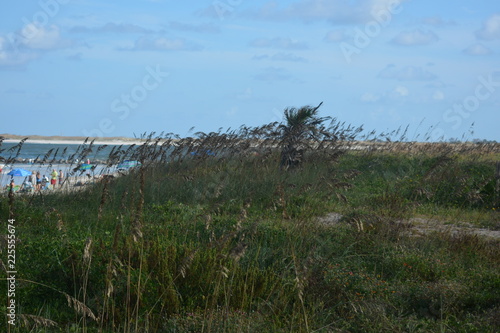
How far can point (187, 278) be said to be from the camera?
560 centimetres

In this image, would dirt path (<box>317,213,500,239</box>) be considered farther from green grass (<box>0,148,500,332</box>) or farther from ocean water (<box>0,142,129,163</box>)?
ocean water (<box>0,142,129,163</box>)

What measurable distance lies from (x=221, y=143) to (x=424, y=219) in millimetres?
4953

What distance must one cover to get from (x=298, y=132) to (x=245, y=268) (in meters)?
9.95

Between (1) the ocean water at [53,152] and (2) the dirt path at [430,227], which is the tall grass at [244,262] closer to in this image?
(2) the dirt path at [430,227]

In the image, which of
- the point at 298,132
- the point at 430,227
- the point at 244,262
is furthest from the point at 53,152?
the point at 244,262

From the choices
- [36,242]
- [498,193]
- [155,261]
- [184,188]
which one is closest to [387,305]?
[155,261]

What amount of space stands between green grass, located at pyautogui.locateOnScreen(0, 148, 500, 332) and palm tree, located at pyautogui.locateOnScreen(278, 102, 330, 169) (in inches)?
149

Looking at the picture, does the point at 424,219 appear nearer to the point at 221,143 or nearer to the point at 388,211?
the point at 388,211

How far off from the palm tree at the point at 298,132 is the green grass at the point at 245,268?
12.4 ft

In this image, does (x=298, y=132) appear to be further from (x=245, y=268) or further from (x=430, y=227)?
(x=245, y=268)

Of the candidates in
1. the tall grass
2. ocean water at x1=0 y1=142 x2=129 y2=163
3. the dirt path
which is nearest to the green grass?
the tall grass

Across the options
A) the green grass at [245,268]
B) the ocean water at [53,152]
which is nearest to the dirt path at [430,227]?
the green grass at [245,268]

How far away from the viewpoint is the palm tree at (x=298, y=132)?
14793 mm

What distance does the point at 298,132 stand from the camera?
15836mm
